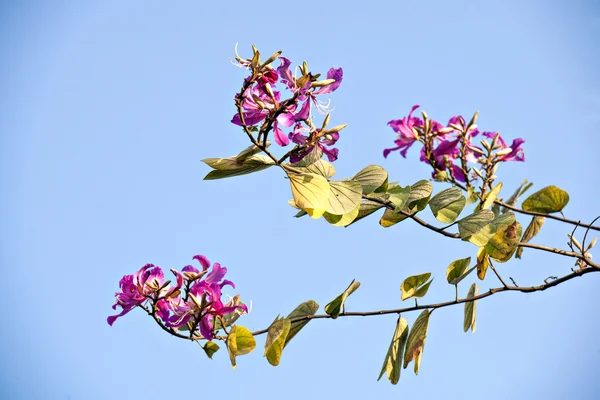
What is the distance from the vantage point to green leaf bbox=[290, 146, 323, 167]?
1.52m

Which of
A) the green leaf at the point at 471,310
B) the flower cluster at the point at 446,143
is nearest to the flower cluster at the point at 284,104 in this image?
the flower cluster at the point at 446,143

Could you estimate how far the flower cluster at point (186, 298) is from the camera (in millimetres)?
1704

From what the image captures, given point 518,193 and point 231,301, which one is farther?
point 518,193

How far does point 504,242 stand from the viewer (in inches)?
65.8

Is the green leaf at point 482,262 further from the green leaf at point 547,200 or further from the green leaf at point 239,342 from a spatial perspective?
the green leaf at point 239,342

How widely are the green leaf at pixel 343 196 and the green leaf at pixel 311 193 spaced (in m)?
0.02

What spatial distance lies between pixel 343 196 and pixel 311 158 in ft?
0.40

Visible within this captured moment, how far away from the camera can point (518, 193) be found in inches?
78.3

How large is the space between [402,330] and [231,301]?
1.64 ft

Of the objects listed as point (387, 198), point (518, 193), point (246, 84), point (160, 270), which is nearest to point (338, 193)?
point (387, 198)

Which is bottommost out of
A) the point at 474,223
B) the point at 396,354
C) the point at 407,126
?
the point at 396,354

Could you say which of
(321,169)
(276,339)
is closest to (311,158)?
(321,169)

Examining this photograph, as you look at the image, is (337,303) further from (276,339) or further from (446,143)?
(446,143)

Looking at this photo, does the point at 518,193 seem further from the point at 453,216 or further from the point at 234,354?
the point at 234,354
